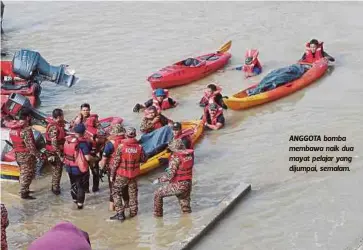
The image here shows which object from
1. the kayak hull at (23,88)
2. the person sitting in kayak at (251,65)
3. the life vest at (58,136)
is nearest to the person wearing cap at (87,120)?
the life vest at (58,136)

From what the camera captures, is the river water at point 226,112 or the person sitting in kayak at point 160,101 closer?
the river water at point 226,112

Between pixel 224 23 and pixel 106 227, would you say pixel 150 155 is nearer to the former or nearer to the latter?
pixel 106 227

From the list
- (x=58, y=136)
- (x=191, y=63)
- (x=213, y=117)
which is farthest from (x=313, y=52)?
(x=58, y=136)

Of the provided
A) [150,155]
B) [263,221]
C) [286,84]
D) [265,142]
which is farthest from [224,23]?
[263,221]

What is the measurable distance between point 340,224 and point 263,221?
114 centimetres

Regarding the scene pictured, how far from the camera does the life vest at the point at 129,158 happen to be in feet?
30.9

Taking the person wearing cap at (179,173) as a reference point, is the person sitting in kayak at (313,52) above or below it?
above

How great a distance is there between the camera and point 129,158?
9.48m

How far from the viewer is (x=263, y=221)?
9969 millimetres

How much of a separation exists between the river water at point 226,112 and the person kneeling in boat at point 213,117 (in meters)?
0.21

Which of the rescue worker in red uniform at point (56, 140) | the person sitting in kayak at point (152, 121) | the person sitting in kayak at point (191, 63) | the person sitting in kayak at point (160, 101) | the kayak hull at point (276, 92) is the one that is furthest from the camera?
the person sitting in kayak at point (191, 63)

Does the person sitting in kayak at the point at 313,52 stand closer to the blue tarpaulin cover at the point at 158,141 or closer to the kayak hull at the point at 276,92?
the kayak hull at the point at 276,92

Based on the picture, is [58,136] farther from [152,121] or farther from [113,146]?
[152,121]

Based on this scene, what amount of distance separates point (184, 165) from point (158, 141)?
2558 millimetres
